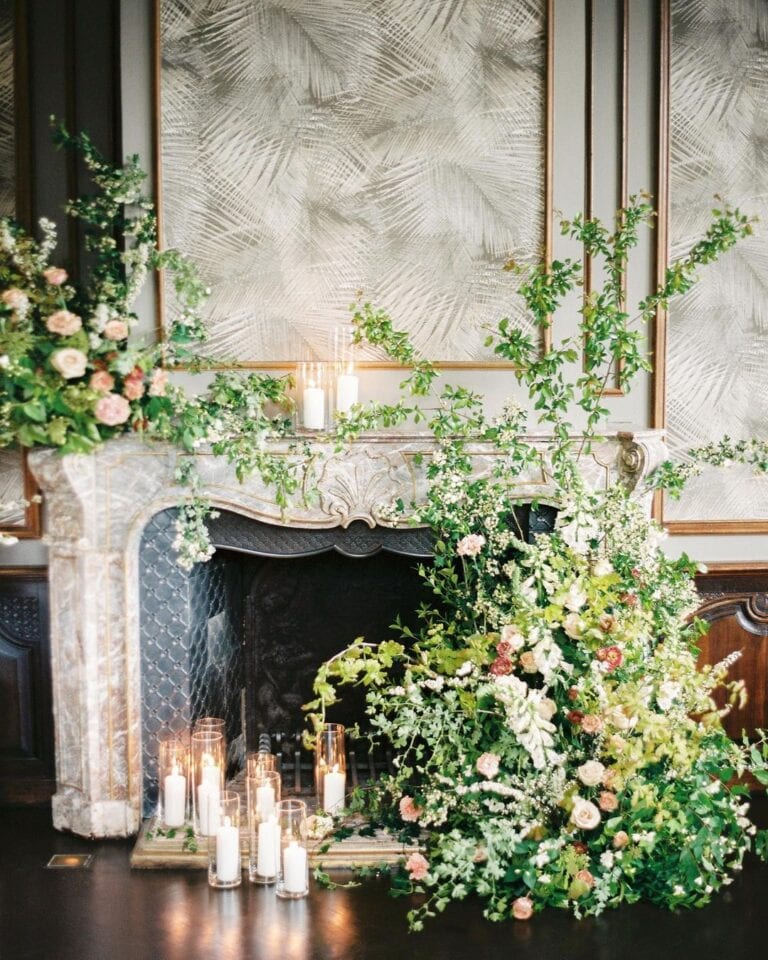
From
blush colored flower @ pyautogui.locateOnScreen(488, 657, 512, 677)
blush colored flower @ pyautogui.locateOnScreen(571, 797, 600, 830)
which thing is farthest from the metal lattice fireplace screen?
blush colored flower @ pyautogui.locateOnScreen(571, 797, 600, 830)

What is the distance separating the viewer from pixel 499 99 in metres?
3.32

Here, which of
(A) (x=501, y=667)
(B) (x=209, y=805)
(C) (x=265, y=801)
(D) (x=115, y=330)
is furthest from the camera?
(B) (x=209, y=805)

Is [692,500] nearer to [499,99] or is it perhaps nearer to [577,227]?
[577,227]

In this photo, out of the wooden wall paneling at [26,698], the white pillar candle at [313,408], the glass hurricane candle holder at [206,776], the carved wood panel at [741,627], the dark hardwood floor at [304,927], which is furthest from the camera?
the carved wood panel at [741,627]

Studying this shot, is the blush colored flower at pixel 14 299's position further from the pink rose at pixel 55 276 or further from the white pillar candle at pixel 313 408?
the white pillar candle at pixel 313 408

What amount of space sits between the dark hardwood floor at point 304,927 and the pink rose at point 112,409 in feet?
4.55

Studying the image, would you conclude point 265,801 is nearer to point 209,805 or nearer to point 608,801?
point 209,805

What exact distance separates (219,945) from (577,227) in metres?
2.40

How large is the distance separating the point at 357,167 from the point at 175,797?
222cm

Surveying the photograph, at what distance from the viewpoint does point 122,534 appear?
311 centimetres

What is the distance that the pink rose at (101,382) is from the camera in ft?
8.97

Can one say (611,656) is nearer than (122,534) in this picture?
Yes

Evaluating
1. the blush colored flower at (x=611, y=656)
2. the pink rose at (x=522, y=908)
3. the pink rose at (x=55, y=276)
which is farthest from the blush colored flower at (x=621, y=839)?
the pink rose at (x=55, y=276)

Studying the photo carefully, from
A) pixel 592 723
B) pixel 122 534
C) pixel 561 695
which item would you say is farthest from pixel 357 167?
pixel 592 723
